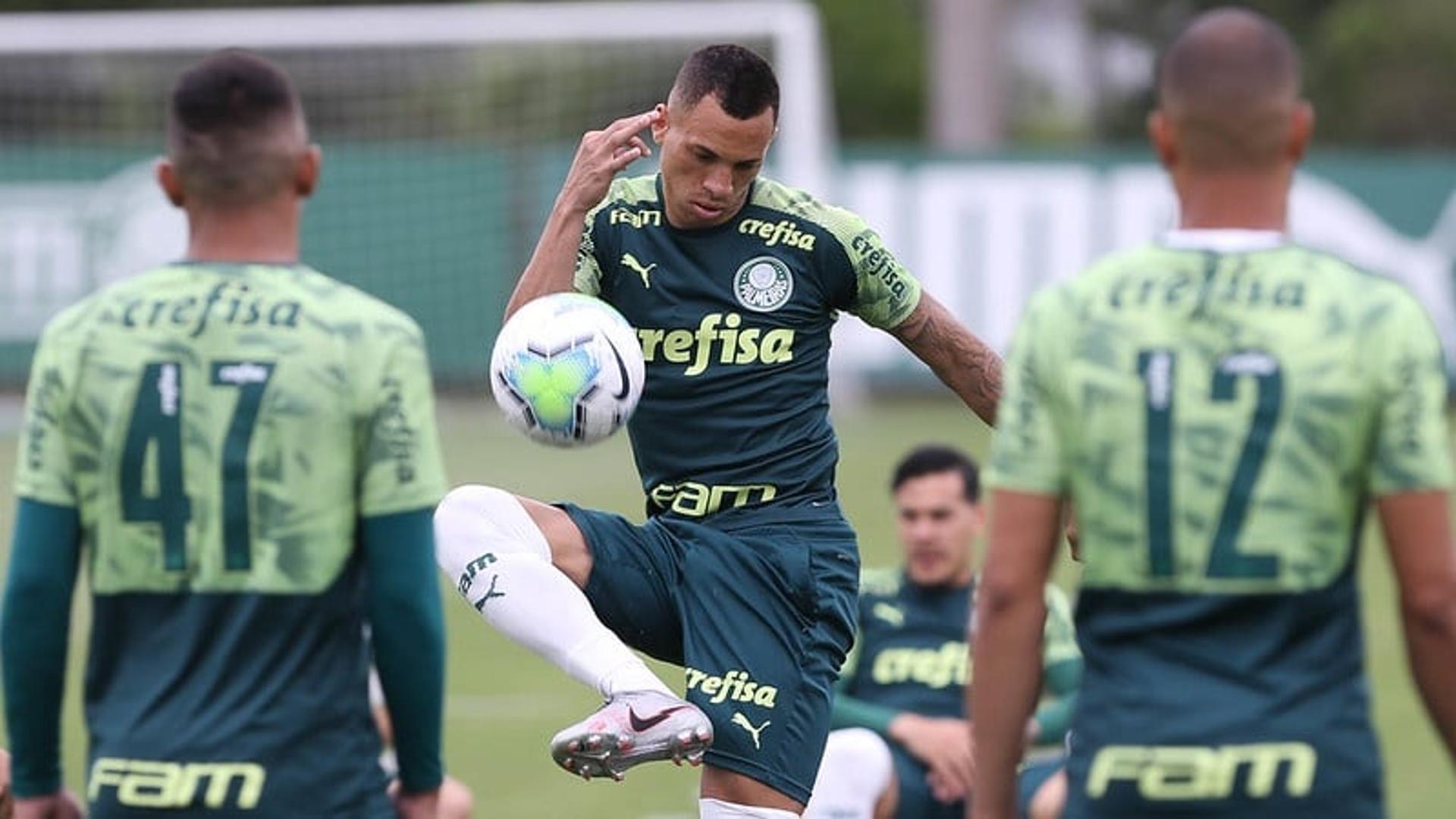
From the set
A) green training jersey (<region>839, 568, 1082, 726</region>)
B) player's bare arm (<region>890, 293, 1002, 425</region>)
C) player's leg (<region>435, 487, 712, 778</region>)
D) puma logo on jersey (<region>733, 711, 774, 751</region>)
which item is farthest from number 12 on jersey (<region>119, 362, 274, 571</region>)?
green training jersey (<region>839, 568, 1082, 726</region>)

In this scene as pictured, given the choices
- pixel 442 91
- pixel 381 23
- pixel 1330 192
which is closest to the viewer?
pixel 381 23

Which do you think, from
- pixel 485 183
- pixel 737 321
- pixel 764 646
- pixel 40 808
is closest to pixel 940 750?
pixel 764 646

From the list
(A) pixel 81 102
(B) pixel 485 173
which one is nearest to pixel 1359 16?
(B) pixel 485 173

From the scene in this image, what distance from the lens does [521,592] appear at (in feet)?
Answer: 20.1

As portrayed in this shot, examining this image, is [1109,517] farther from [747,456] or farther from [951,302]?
[951,302]

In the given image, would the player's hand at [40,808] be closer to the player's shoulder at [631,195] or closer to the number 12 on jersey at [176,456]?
the number 12 on jersey at [176,456]

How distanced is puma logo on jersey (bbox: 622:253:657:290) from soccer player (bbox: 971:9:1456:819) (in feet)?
7.31

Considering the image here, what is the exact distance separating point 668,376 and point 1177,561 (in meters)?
2.39

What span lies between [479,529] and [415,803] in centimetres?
142

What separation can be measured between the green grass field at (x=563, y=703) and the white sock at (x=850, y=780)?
5.55 ft

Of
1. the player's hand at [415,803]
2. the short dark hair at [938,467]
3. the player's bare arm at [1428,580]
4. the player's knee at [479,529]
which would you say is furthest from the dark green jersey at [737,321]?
the short dark hair at [938,467]

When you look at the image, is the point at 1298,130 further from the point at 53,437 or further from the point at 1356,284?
the point at 53,437

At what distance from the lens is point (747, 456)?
21.3ft

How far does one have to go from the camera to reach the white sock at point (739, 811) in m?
6.21
